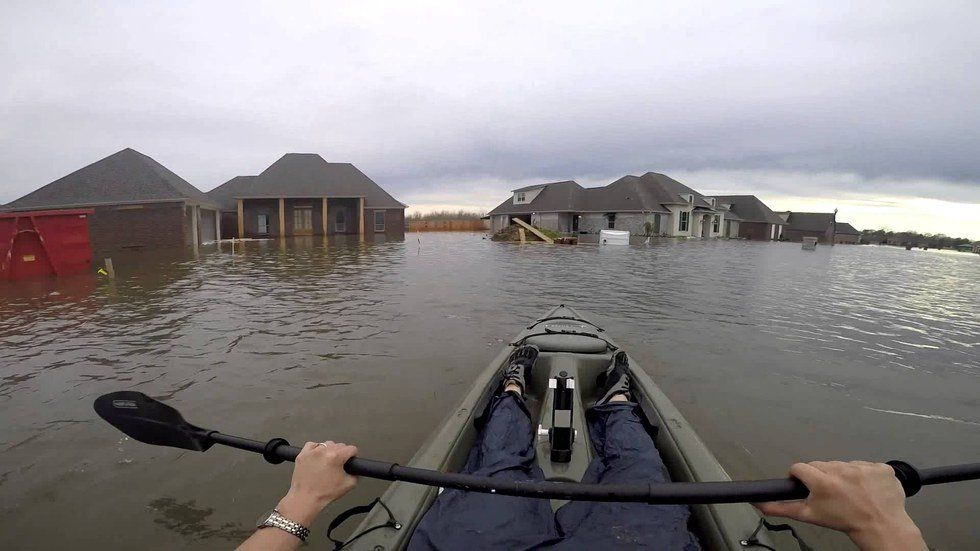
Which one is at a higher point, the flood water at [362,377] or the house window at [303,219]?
the house window at [303,219]

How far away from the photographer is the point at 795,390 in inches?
218

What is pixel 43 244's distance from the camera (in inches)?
456

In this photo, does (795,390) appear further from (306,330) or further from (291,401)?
(306,330)

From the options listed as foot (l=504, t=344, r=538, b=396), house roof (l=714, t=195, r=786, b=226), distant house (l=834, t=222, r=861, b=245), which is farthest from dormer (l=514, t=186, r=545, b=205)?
distant house (l=834, t=222, r=861, b=245)

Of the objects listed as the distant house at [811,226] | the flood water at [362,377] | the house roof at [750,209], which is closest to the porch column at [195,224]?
the flood water at [362,377]

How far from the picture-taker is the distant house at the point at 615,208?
122 feet

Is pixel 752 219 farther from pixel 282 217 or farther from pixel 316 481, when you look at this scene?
pixel 316 481

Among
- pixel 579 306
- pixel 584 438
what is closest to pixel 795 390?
pixel 584 438

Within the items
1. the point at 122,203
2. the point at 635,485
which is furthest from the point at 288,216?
the point at 635,485

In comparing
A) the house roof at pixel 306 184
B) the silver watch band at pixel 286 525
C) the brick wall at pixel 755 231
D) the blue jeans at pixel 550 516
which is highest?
the house roof at pixel 306 184

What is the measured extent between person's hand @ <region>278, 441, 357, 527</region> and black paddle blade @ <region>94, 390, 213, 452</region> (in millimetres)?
661

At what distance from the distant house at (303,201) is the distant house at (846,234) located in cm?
6645

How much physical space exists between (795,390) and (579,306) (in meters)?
4.96

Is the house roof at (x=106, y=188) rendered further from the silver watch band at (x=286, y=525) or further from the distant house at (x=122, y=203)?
the silver watch band at (x=286, y=525)
